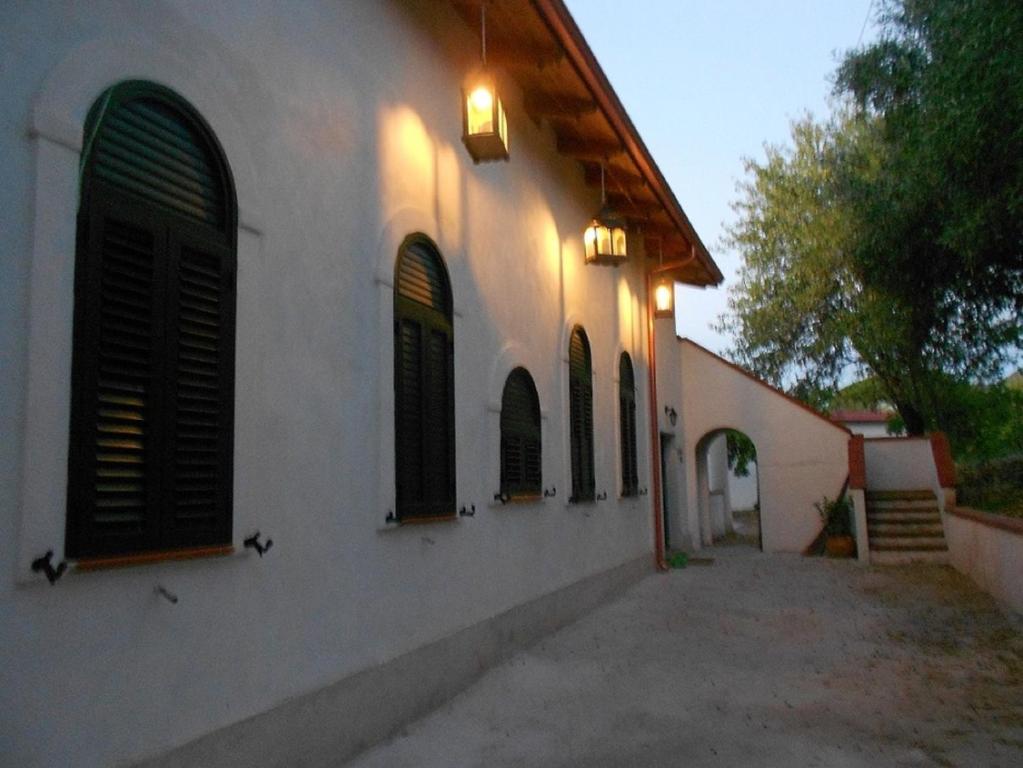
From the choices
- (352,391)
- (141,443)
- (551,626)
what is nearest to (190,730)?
(141,443)

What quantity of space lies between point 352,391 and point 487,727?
2.21 meters

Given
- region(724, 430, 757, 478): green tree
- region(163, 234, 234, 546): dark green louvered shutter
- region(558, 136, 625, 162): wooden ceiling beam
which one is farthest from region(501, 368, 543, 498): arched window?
region(724, 430, 757, 478): green tree

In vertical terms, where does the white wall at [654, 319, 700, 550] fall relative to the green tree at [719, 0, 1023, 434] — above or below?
below

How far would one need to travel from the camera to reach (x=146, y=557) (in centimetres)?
328

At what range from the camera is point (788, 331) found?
Result: 20.5m

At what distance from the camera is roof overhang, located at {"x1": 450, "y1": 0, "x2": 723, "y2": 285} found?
6.76m

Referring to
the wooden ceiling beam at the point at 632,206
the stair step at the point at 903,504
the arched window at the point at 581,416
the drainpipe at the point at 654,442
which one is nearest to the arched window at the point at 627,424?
the drainpipe at the point at 654,442

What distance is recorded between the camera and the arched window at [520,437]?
24.1 feet

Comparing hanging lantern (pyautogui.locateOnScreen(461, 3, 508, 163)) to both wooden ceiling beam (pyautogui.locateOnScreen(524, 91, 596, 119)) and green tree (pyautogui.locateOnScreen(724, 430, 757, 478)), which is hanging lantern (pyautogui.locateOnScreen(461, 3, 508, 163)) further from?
green tree (pyautogui.locateOnScreen(724, 430, 757, 478))

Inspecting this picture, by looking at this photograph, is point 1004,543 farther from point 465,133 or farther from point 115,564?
point 115,564

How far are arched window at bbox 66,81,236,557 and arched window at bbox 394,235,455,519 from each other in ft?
5.76

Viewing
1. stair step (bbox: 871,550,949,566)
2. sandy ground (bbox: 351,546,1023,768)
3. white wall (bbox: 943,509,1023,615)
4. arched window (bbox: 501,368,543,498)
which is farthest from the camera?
stair step (bbox: 871,550,949,566)

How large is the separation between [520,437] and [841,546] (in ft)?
29.7

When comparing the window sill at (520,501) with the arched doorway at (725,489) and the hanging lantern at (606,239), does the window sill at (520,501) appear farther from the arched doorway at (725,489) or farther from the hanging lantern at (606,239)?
the arched doorway at (725,489)
